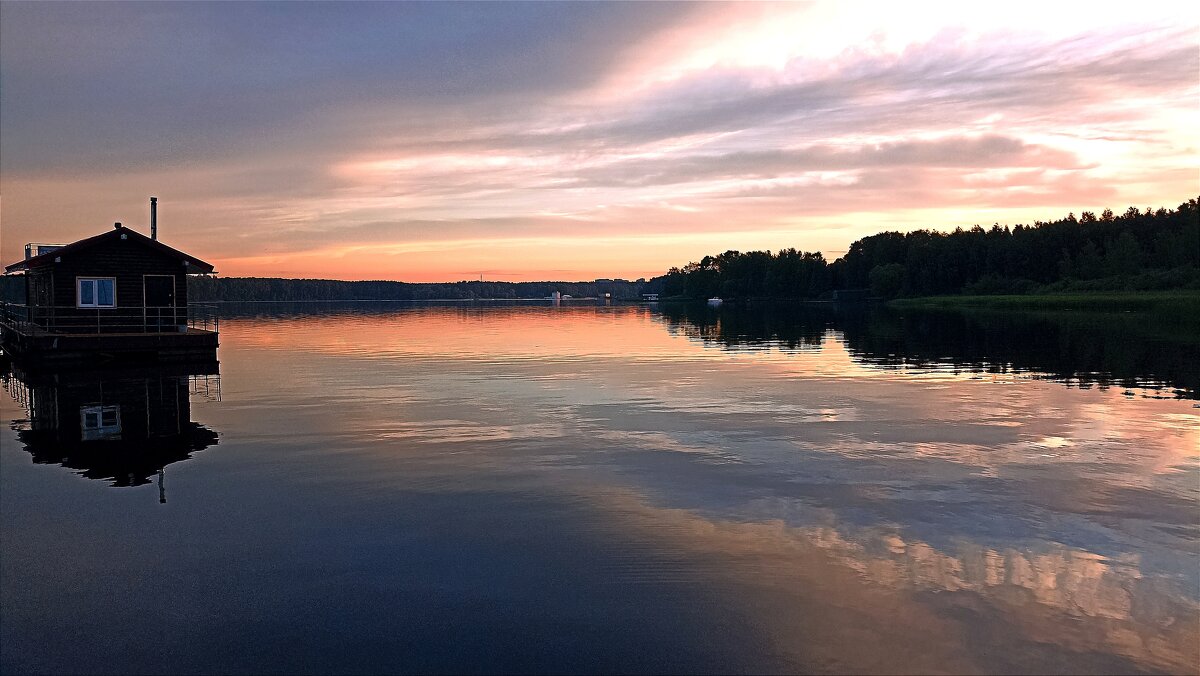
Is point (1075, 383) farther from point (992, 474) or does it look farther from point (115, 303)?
point (115, 303)

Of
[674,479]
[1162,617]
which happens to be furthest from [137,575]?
[1162,617]

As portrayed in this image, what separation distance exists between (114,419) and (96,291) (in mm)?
20297

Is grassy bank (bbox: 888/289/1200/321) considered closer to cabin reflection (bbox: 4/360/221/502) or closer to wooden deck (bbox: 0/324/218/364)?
wooden deck (bbox: 0/324/218/364)

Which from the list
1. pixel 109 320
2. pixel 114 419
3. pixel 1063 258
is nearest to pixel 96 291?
pixel 109 320

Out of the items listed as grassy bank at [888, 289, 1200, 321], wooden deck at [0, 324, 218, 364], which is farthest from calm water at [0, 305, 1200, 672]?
grassy bank at [888, 289, 1200, 321]

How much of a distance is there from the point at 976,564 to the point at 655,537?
4114mm

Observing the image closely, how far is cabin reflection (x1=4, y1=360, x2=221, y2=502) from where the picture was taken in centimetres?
1600

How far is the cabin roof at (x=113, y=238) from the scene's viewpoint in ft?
118

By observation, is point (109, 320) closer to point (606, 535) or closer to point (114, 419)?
point (114, 419)

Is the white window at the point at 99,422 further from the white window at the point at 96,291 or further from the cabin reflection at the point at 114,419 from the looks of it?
the white window at the point at 96,291

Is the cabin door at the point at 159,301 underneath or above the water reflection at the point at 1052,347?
above

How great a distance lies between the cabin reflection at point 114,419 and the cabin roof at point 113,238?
5573 millimetres

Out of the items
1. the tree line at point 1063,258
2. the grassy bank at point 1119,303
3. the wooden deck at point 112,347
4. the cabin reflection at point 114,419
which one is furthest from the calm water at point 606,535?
the tree line at point 1063,258

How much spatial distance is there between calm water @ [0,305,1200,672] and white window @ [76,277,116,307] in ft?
49.3
